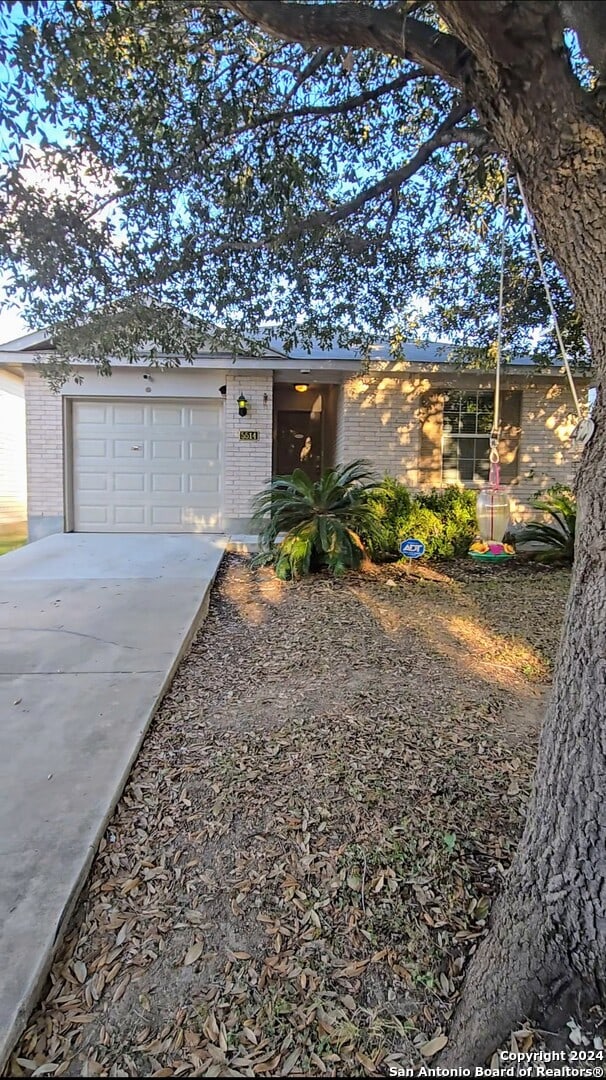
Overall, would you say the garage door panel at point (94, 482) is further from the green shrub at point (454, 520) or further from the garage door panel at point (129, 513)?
the green shrub at point (454, 520)

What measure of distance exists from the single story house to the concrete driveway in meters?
2.71

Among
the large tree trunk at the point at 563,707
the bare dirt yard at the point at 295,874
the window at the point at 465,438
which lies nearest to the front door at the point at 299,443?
the window at the point at 465,438

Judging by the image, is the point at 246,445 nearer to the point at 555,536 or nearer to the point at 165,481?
the point at 165,481

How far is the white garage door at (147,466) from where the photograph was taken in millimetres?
9352

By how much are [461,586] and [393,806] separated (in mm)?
3973

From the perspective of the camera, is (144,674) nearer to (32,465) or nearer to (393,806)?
(393,806)

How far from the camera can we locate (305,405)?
39.2ft

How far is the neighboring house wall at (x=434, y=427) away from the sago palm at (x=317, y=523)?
7.75ft

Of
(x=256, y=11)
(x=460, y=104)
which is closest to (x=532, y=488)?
(x=460, y=104)

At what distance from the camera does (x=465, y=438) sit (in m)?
9.54

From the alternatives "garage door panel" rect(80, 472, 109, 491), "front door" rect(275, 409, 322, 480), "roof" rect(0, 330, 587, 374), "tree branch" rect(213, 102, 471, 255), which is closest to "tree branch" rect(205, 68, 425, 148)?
"tree branch" rect(213, 102, 471, 255)

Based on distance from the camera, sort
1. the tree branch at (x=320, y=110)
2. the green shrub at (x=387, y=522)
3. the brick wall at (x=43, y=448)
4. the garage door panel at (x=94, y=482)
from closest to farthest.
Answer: the tree branch at (x=320, y=110) < the green shrub at (x=387, y=522) < the brick wall at (x=43, y=448) < the garage door panel at (x=94, y=482)

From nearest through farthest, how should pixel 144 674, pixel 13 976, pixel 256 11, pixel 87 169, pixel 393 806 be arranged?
pixel 13 976 → pixel 256 11 → pixel 393 806 → pixel 144 674 → pixel 87 169

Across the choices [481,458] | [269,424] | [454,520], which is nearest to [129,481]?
[269,424]
